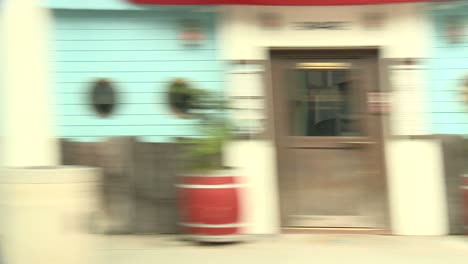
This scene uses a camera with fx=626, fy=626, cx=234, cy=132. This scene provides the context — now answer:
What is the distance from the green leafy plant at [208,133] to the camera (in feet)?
18.9

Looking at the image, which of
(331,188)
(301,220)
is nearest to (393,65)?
(331,188)

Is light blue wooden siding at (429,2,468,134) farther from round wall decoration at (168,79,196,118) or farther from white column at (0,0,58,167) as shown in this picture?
white column at (0,0,58,167)

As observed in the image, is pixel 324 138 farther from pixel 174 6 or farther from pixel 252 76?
pixel 174 6

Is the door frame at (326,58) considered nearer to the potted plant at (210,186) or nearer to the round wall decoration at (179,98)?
the potted plant at (210,186)

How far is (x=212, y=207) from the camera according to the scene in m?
5.57

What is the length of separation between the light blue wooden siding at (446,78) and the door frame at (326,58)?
0.52m

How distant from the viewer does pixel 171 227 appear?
633 centimetres

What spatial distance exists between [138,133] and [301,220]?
1.93 metres

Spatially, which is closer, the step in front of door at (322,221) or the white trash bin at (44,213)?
the white trash bin at (44,213)

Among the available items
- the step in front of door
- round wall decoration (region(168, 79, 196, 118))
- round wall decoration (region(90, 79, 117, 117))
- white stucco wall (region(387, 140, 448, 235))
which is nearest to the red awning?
round wall decoration (region(168, 79, 196, 118))

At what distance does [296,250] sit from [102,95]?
8.32 ft

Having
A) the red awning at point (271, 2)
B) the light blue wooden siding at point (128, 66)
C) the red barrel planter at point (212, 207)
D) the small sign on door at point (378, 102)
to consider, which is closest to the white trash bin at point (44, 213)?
the red barrel planter at point (212, 207)

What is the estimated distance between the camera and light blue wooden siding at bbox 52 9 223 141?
21.2 ft

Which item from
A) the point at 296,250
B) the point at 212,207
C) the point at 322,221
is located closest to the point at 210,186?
the point at 212,207
